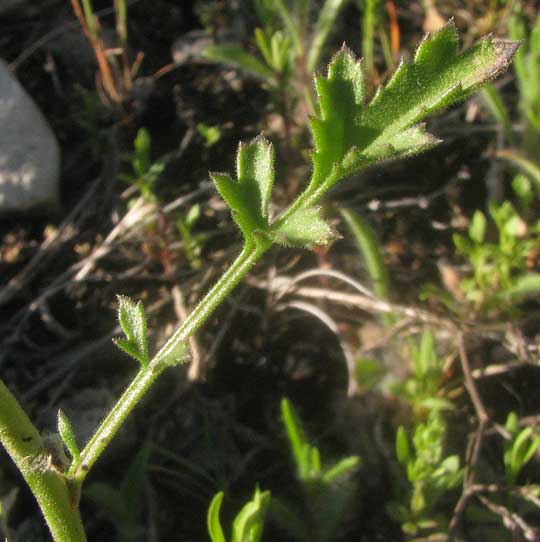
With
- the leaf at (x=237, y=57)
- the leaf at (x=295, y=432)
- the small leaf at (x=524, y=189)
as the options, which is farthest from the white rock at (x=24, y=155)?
the small leaf at (x=524, y=189)

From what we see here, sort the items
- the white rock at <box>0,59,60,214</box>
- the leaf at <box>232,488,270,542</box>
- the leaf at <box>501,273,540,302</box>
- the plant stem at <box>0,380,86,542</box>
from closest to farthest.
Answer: the plant stem at <box>0,380,86,542</box>
the leaf at <box>232,488,270,542</box>
the leaf at <box>501,273,540,302</box>
the white rock at <box>0,59,60,214</box>

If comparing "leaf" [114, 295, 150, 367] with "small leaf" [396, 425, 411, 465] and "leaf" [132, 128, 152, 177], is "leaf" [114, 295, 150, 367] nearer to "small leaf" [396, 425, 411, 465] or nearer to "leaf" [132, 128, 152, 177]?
"small leaf" [396, 425, 411, 465]

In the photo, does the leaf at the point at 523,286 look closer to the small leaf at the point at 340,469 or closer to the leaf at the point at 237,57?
the small leaf at the point at 340,469

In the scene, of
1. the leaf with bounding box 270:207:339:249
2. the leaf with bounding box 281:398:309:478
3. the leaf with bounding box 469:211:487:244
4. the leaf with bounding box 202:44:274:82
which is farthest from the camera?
the leaf with bounding box 202:44:274:82

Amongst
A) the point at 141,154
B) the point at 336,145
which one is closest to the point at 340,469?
the point at 336,145

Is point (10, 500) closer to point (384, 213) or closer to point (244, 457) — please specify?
point (244, 457)

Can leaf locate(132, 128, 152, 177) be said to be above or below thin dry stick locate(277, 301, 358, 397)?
above

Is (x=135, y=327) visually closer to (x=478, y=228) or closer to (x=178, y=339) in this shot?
(x=178, y=339)

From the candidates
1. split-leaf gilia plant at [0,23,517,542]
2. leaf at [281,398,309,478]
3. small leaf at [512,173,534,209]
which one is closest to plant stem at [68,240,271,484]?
split-leaf gilia plant at [0,23,517,542]
